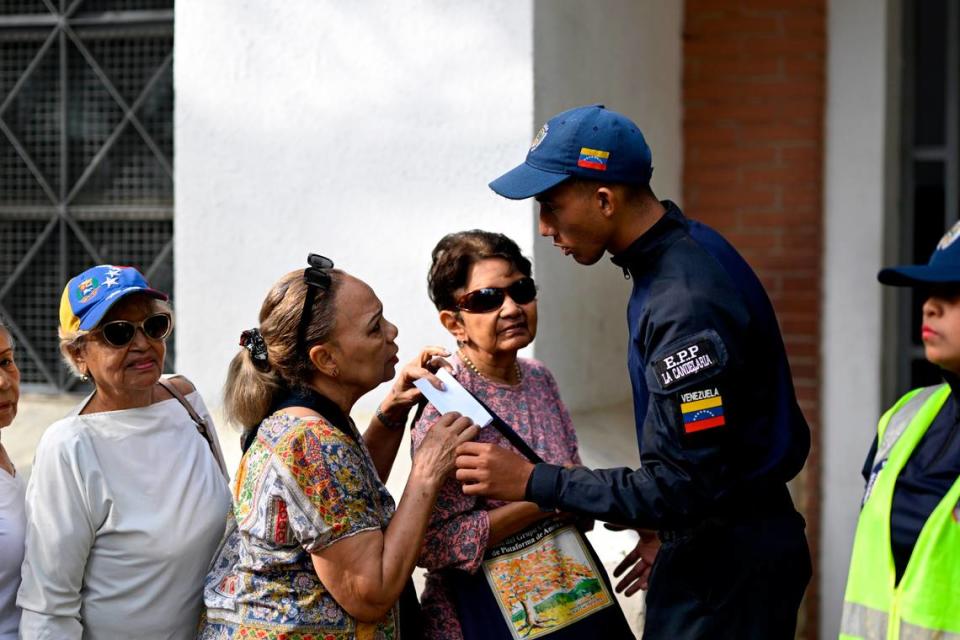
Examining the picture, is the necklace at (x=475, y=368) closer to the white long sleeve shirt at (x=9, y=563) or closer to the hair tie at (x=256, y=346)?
the hair tie at (x=256, y=346)

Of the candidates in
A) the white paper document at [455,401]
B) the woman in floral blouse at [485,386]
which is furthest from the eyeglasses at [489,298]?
the white paper document at [455,401]

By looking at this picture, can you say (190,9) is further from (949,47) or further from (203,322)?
(949,47)

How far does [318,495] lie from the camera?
251 cm

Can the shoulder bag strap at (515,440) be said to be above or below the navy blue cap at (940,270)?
below

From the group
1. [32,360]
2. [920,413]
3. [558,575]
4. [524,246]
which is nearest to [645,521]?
[558,575]

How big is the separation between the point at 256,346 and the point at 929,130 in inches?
159

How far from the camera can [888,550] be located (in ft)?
8.07

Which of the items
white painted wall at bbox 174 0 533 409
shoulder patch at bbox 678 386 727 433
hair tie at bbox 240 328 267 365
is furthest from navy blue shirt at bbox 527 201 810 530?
white painted wall at bbox 174 0 533 409

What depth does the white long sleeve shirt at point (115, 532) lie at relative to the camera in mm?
2645

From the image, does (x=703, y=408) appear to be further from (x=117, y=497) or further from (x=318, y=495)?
(x=117, y=497)

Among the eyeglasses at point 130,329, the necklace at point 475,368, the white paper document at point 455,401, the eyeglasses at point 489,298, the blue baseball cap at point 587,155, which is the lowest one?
the white paper document at point 455,401

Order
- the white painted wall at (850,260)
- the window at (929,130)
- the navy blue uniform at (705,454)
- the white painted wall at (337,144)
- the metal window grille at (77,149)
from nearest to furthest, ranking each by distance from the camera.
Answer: the navy blue uniform at (705,454) < the white painted wall at (337,144) < the metal window grille at (77,149) < the white painted wall at (850,260) < the window at (929,130)

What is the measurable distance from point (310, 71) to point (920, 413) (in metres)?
2.63

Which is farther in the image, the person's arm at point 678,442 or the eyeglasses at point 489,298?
the eyeglasses at point 489,298
